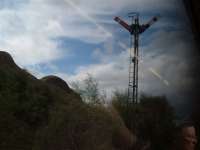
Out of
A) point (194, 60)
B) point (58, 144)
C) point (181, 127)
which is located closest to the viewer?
point (58, 144)

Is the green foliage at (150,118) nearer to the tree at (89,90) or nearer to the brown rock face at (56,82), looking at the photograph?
the tree at (89,90)

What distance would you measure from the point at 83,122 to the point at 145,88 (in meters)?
0.43

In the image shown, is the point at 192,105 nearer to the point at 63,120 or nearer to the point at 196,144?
the point at 196,144

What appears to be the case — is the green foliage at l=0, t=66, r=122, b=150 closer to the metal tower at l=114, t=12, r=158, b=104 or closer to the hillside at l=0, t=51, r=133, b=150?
the hillside at l=0, t=51, r=133, b=150

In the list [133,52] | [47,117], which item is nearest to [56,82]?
[47,117]

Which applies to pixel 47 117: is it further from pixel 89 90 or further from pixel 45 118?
pixel 89 90

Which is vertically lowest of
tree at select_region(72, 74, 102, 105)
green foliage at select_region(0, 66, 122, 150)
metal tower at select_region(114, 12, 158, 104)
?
green foliage at select_region(0, 66, 122, 150)

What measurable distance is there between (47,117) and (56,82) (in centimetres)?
19

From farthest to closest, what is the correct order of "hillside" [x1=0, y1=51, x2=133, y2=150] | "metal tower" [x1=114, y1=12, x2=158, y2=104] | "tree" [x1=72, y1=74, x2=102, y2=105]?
"metal tower" [x1=114, y1=12, x2=158, y2=104], "tree" [x1=72, y1=74, x2=102, y2=105], "hillside" [x1=0, y1=51, x2=133, y2=150]

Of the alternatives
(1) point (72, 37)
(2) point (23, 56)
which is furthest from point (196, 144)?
(2) point (23, 56)

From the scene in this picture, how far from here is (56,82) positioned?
6.98 ft

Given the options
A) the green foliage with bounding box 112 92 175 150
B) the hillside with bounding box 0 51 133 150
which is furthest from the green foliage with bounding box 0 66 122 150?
the green foliage with bounding box 112 92 175 150

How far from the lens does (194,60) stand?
2701 millimetres

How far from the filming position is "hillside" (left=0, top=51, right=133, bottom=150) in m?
2.02
